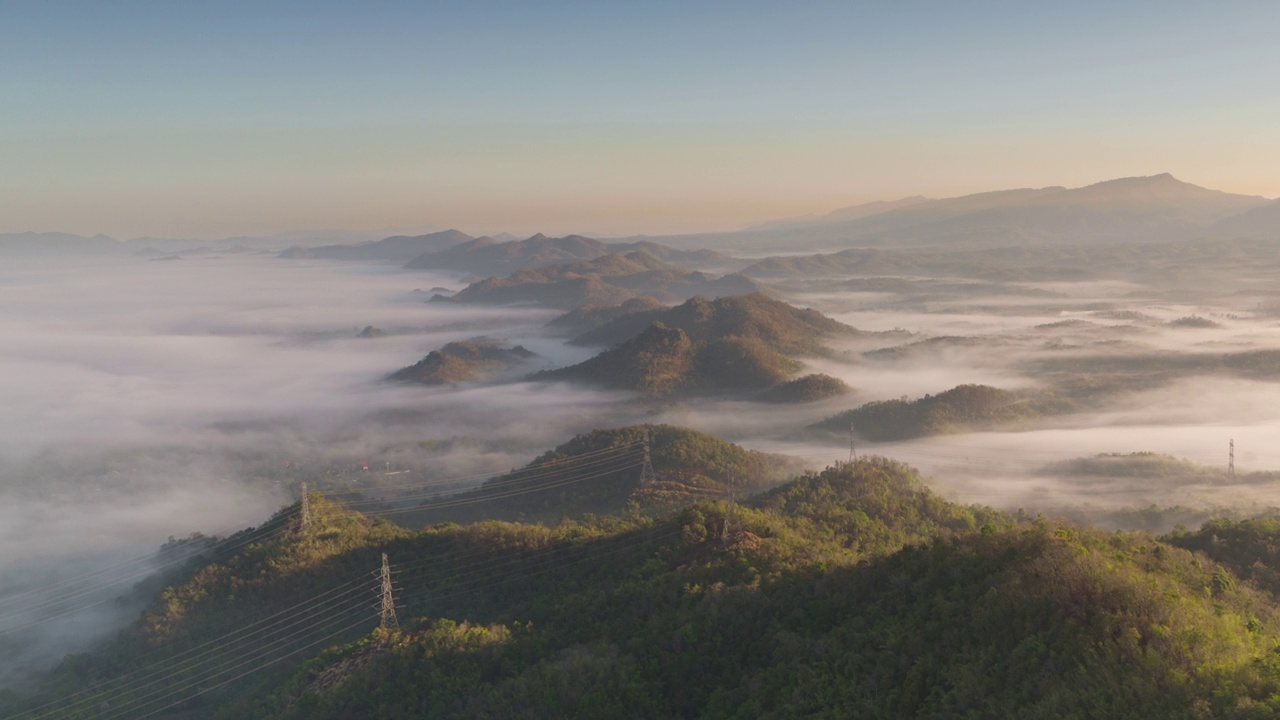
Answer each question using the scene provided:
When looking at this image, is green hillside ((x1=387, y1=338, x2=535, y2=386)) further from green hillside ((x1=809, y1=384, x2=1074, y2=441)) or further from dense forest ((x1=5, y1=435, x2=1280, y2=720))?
dense forest ((x1=5, y1=435, x2=1280, y2=720))

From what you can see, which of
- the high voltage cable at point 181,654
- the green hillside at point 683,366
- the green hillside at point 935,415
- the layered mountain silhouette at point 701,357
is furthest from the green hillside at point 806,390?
the high voltage cable at point 181,654

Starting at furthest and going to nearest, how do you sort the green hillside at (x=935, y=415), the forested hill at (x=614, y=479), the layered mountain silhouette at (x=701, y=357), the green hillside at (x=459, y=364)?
the green hillside at (x=459, y=364) < the layered mountain silhouette at (x=701, y=357) < the green hillside at (x=935, y=415) < the forested hill at (x=614, y=479)

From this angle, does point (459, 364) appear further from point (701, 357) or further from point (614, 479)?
point (614, 479)

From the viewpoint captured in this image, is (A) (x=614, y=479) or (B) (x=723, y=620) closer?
(B) (x=723, y=620)

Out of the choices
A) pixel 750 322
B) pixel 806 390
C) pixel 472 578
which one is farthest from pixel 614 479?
pixel 750 322

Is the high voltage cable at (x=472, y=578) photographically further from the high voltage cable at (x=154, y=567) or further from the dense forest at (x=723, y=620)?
the high voltage cable at (x=154, y=567)

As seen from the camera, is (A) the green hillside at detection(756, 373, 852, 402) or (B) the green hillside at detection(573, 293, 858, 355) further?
(B) the green hillside at detection(573, 293, 858, 355)

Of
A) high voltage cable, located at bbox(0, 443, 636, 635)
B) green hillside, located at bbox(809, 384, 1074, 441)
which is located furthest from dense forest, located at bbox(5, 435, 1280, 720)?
green hillside, located at bbox(809, 384, 1074, 441)

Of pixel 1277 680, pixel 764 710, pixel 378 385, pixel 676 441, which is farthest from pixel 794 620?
pixel 378 385

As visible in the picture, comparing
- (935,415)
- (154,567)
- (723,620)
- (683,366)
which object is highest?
(723,620)

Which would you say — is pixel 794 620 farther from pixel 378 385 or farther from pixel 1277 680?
pixel 378 385

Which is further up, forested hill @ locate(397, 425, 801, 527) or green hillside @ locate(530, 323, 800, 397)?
green hillside @ locate(530, 323, 800, 397)
